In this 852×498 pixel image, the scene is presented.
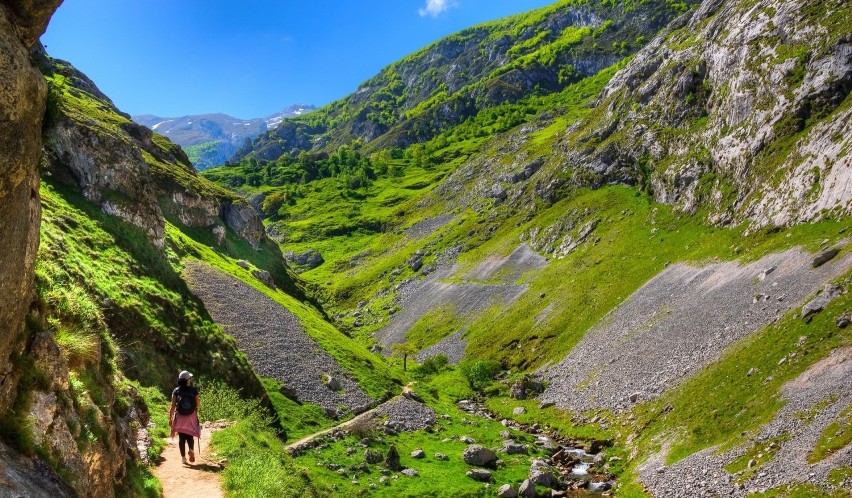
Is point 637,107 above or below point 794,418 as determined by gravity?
above

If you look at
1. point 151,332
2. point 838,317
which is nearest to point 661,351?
point 838,317

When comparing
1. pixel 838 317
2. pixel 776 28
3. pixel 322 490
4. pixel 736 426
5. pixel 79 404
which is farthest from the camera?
pixel 776 28

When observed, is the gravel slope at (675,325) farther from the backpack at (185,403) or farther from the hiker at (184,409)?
the backpack at (185,403)

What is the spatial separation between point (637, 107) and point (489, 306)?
246 feet

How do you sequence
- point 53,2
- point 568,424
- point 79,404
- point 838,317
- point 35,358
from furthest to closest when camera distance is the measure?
point 568,424 → point 838,317 → point 79,404 → point 53,2 → point 35,358

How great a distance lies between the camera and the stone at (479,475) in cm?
4650

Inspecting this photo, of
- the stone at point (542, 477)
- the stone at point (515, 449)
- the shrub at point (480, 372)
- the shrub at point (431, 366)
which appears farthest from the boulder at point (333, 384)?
the shrub at point (431, 366)

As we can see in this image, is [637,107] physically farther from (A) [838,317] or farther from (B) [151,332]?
(B) [151,332]

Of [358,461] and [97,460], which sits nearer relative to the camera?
[97,460]

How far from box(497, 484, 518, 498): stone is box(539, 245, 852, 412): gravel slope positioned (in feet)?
71.1

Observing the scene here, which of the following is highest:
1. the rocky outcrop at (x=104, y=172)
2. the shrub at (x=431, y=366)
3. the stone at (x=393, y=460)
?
Result: the rocky outcrop at (x=104, y=172)

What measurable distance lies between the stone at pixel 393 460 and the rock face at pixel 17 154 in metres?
38.3

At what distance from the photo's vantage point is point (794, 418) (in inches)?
1469

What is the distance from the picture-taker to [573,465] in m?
51.4
